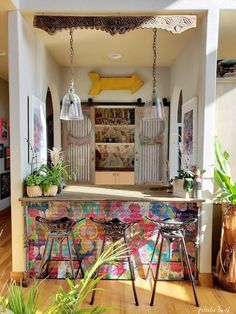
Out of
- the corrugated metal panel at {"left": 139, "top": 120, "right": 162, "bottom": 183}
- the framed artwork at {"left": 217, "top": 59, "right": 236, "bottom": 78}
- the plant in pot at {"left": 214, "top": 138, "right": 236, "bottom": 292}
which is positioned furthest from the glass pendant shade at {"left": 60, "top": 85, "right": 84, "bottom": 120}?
the corrugated metal panel at {"left": 139, "top": 120, "right": 162, "bottom": 183}

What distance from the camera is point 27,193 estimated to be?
9.79 feet

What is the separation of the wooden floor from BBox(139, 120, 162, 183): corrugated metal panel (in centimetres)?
251

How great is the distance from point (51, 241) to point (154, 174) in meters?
2.73

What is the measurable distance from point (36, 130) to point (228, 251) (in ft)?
8.29

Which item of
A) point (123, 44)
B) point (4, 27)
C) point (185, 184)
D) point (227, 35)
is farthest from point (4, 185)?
point (227, 35)

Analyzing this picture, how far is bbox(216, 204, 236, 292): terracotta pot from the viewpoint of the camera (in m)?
2.81

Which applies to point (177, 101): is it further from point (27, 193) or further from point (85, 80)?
point (27, 193)

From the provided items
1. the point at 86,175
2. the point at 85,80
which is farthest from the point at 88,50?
the point at 86,175

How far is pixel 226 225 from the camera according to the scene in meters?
2.86

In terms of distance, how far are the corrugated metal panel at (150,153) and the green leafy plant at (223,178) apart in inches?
87.2

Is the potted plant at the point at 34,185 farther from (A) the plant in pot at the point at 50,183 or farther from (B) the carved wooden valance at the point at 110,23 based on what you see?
(B) the carved wooden valance at the point at 110,23

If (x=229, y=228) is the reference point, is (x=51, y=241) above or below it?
below

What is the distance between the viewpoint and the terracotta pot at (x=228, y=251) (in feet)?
9.21

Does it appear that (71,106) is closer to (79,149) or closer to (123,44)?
(123,44)
